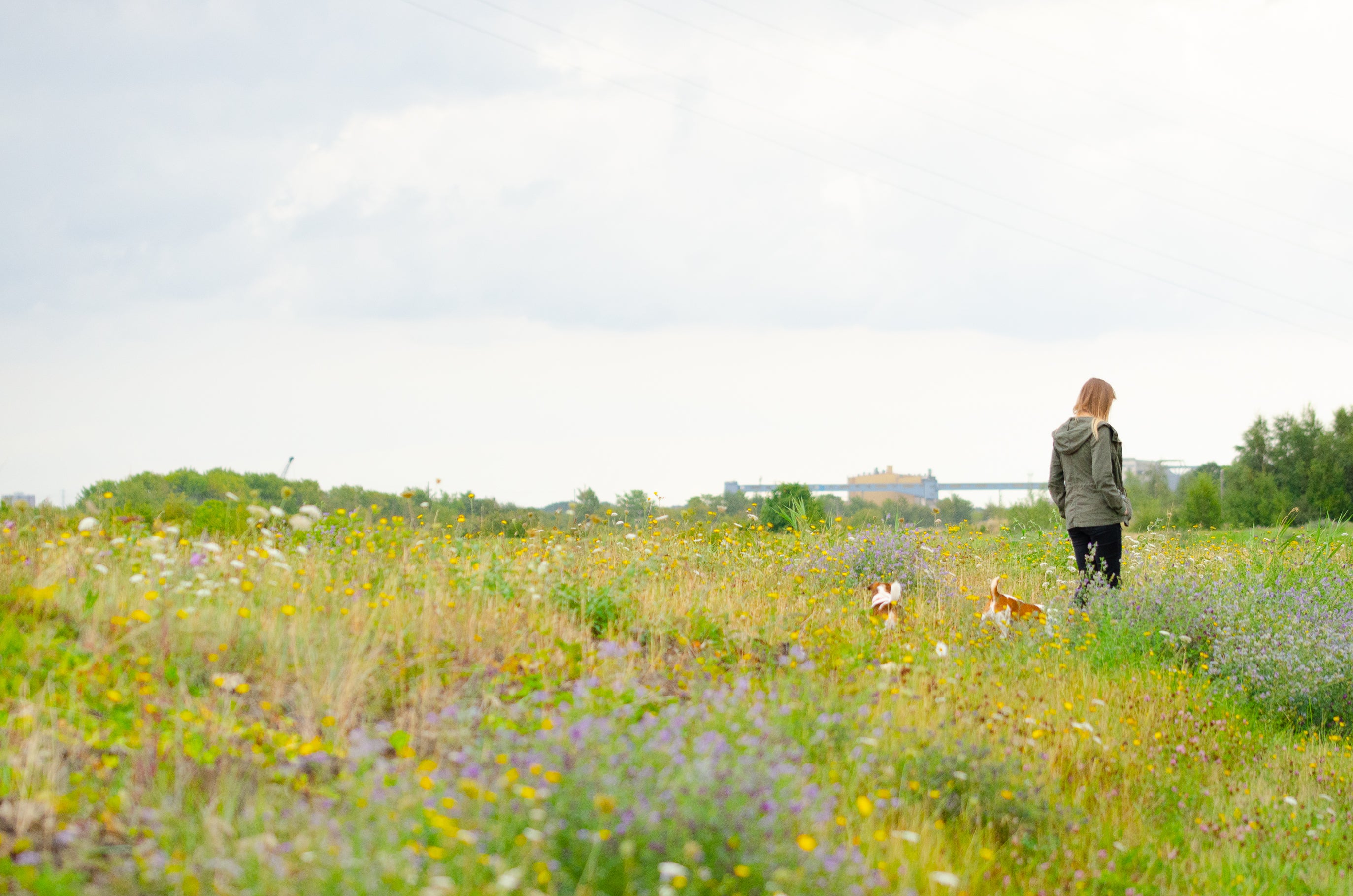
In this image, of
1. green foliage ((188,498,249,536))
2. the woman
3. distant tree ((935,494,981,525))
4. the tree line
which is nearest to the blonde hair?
the woman

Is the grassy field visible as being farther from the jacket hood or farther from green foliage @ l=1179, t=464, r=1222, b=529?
green foliage @ l=1179, t=464, r=1222, b=529

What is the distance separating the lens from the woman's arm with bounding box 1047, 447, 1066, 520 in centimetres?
796

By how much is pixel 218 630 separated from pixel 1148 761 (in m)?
4.40

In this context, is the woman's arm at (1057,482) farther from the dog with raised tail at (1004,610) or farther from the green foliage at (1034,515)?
the dog with raised tail at (1004,610)

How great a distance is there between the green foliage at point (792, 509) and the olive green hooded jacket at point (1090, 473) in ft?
8.77

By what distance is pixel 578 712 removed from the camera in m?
3.40

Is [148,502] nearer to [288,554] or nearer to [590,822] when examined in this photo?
[288,554]

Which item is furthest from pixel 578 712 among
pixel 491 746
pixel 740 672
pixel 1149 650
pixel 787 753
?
pixel 1149 650

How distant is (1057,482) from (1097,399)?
0.80m

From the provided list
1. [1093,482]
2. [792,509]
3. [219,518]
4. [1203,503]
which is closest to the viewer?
[219,518]

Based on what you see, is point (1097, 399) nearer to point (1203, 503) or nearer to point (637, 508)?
point (637, 508)

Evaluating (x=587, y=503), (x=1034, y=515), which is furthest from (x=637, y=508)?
(x=1034, y=515)

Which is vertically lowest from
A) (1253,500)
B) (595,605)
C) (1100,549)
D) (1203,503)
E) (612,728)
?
(612,728)

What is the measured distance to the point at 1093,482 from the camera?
760cm
